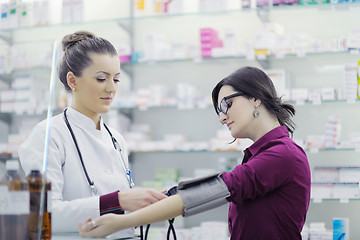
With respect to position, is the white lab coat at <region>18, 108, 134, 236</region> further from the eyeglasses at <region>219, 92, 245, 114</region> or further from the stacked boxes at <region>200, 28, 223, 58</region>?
the stacked boxes at <region>200, 28, 223, 58</region>

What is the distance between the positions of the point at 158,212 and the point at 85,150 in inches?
20.4

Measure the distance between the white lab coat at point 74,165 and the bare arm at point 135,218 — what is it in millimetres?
139

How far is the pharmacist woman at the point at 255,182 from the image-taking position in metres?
1.58

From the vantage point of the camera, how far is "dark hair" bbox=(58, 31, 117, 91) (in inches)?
82.0

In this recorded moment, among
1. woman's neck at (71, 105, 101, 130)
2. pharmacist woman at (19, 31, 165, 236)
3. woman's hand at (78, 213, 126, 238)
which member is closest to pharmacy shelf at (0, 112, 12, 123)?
pharmacist woman at (19, 31, 165, 236)

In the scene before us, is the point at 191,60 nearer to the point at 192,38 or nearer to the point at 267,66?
the point at 192,38

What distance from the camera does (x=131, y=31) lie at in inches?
204

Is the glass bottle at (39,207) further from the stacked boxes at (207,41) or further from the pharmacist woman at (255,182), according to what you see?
the stacked boxes at (207,41)

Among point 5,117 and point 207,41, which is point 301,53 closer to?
point 207,41

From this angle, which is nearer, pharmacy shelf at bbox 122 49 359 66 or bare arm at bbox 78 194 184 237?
bare arm at bbox 78 194 184 237

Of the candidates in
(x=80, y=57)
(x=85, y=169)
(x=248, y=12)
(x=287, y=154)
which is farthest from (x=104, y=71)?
(x=248, y=12)

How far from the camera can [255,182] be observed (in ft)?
5.64

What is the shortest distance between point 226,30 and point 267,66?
0.50m

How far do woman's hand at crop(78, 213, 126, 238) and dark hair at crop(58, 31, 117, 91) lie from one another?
Result: 0.83 m
